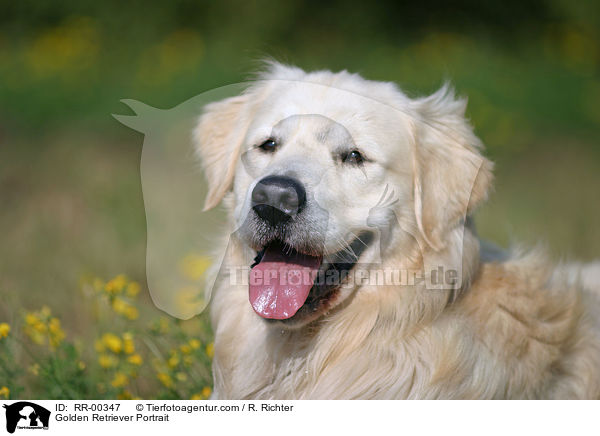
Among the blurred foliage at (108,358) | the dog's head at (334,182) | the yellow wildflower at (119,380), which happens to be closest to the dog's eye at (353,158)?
the dog's head at (334,182)

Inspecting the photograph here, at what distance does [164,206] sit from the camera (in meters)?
2.82

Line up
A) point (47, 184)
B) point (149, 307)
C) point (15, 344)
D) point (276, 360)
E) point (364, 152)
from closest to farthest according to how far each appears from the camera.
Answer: point (364, 152)
point (276, 360)
point (15, 344)
point (149, 307)
point (47, 184)

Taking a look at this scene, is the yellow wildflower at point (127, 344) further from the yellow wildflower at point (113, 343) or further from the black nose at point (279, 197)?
the black nose at point (279, 197)

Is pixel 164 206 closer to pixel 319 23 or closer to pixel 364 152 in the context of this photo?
pixel 364 152

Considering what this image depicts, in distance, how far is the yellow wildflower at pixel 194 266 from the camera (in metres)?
2.89

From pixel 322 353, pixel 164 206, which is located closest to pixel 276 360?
pixel 322 353

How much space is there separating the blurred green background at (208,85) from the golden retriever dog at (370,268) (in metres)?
0.99

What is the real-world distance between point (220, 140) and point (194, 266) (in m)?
0.52

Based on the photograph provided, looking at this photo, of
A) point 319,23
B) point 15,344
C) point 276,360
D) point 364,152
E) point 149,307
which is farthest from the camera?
point 319,23

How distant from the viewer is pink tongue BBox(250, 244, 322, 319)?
2523 mm
